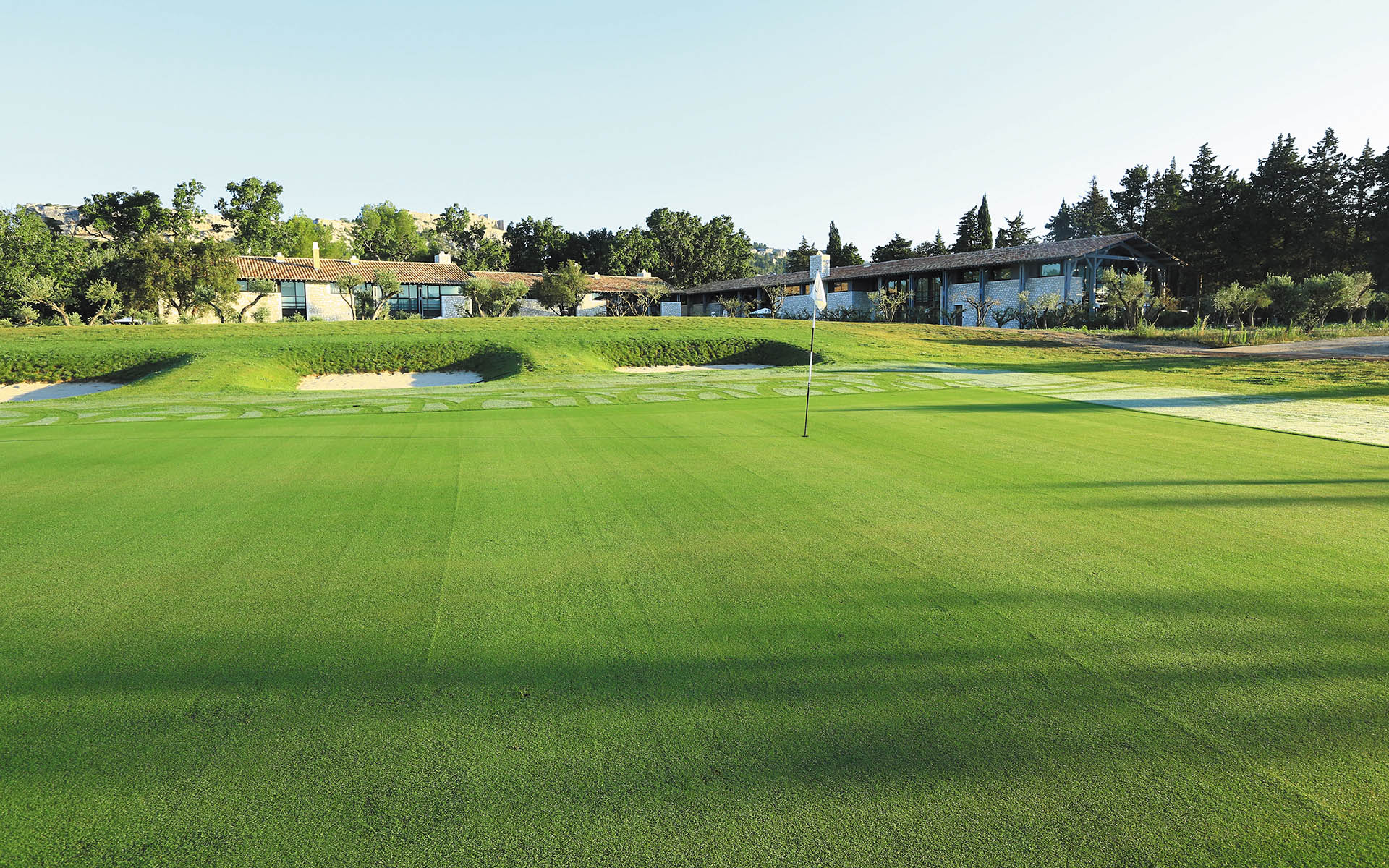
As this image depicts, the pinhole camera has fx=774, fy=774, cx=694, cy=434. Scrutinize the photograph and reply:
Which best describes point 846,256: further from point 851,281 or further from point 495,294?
point 495,294

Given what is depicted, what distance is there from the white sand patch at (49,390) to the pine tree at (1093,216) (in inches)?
3680

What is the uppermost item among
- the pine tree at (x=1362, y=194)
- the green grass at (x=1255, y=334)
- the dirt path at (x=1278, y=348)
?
the pine tree at (x=1362, y=194)

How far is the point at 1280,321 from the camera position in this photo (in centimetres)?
4675

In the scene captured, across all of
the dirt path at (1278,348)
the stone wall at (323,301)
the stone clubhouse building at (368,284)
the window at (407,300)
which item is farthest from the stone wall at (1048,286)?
the stone wall at (323,301)

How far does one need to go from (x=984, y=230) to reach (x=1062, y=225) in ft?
190

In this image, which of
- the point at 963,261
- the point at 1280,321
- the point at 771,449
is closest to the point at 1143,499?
the point at 771,449

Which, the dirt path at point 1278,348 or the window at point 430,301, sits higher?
the window at point 430,301

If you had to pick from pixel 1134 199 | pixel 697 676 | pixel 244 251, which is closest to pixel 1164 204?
pixel 1134 199

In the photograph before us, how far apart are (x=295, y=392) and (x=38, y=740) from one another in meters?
25.4

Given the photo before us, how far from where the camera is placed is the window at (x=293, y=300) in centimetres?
6231

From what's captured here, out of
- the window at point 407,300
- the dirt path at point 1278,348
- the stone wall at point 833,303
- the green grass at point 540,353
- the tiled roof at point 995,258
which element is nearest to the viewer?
the green grass at point 540,353

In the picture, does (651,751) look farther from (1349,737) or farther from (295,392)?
(295,392)

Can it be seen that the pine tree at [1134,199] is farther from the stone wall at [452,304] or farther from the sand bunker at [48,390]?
the sand bunker at [48,390]

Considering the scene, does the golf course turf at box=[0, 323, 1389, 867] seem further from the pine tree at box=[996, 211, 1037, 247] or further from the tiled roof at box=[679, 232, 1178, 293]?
the pine tree at box=[996, 211, 1037, 247]
